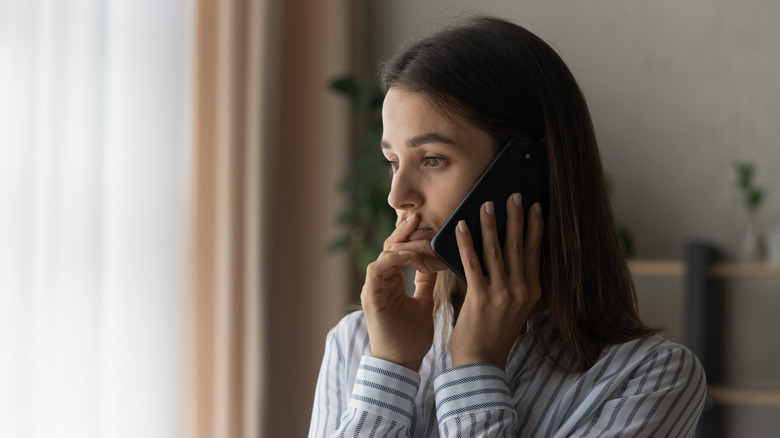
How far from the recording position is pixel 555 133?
3.48 feet

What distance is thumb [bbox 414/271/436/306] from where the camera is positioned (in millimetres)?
1162

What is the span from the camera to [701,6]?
2824 mm

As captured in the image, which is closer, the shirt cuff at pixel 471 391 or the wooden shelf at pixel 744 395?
the shirt cuff at pixel 471 391

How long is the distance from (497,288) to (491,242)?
6 centimetres

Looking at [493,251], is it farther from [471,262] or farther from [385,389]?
[385,389]

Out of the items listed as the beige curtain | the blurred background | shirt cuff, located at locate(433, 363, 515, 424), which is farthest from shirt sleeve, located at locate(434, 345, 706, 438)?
the beige curtain

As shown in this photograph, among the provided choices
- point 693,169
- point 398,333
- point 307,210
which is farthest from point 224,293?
point 693,169

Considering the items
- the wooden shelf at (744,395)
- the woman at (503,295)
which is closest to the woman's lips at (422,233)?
the woman at (503,295)

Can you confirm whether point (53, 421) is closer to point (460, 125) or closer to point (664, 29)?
point (460, 125)

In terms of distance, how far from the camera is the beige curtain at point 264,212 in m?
2.43

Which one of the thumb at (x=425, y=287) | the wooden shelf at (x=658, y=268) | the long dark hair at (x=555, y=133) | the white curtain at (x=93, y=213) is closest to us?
the long dark hair at (x=555, y=133)

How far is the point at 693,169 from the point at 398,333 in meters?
2.07

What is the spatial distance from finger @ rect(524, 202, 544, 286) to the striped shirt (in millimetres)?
109

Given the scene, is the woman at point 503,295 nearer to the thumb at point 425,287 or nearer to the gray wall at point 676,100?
the thumb at point 425,287
